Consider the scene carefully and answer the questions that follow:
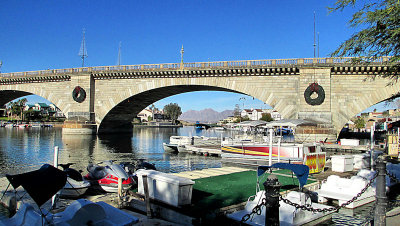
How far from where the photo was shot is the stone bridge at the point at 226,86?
31219mm

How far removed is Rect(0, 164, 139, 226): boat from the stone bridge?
65.0 feet

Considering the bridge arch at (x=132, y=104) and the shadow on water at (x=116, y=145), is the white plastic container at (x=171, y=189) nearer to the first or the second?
the shadow on water at (x=116, y=145)

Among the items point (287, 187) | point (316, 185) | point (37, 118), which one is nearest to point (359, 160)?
point (316, 185)

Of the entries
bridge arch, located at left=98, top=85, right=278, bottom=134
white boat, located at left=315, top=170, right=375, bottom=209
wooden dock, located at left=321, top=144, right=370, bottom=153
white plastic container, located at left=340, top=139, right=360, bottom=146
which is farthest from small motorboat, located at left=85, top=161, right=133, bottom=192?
bridge arch, located at left=98, top=85, right=278, bottom=134

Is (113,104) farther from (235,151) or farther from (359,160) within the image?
(359,160)

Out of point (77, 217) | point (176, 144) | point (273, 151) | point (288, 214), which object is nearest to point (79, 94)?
point (176, 144)

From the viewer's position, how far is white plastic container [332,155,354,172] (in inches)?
543

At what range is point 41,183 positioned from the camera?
5.70 meters

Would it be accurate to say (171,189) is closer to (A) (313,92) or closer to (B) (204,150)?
(B) (204,150)

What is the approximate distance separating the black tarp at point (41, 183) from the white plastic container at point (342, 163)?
11.8 meters

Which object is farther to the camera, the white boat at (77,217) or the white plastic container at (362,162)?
the white plastic container at (362,162)

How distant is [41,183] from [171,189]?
3.07m

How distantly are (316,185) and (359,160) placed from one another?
17.9 feet

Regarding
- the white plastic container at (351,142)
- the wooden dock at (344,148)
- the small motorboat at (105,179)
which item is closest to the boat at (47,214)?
the small motorboat at (105,179)
